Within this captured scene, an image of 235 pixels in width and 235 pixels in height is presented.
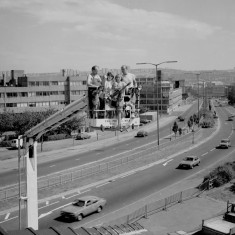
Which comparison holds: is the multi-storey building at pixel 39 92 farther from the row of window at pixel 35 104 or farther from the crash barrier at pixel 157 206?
the crash barrier at pixel 157 206

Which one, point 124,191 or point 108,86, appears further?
point 124,191

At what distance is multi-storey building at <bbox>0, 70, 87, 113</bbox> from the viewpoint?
76.6 meters

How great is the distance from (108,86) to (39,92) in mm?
70248

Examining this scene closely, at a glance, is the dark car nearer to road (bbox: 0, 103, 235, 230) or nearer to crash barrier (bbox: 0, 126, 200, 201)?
crash barrier (bbox: 0, 126, 200, 201)

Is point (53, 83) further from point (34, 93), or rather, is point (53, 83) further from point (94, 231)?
point (94, 231)

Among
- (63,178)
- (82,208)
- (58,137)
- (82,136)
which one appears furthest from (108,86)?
(82,136)

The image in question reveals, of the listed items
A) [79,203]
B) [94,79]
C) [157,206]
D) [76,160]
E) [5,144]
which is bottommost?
[76,160]

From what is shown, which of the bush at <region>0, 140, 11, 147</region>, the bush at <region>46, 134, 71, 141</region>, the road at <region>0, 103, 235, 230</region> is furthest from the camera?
the bush at <region>46, 134, 71, 141</region>

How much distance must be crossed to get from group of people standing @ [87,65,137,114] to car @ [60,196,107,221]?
37.7 ft

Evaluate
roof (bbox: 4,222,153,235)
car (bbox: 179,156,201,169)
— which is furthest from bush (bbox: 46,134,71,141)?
roof (bbox: 4,222,153,235)

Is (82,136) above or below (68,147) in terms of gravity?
above

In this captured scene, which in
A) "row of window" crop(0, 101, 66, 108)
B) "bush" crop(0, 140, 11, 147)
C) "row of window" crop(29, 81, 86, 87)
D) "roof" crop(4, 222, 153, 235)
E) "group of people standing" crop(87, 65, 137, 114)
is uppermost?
"row of window" crop(29, 81, 86, 87)

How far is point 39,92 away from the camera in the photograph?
80.5m

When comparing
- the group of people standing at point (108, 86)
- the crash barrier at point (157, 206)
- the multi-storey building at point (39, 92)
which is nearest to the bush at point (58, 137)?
the multi-storey building at point (39, 92)
